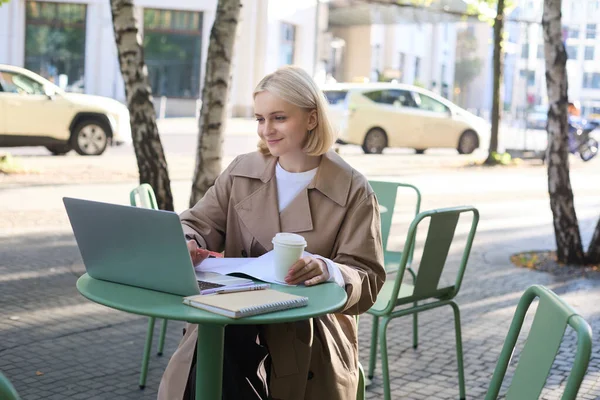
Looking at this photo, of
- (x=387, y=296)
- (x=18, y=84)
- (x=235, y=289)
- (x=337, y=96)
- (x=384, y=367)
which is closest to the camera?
(x=235, y=289)

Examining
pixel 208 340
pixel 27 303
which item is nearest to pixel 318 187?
pixel 208 340

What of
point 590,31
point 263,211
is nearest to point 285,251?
point 263,211

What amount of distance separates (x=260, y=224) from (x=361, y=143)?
19143 mm

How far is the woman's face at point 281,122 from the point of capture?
3.29 meters

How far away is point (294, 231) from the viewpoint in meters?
3.32

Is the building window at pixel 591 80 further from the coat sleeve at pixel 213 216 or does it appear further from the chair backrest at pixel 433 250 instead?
the coat sleeve at pixel 213 216

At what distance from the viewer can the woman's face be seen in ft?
10.8

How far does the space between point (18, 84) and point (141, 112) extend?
31.5 feet

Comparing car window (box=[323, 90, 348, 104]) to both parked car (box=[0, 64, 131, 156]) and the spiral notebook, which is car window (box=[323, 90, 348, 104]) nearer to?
parked car (box=[0, 64, 131, 156])

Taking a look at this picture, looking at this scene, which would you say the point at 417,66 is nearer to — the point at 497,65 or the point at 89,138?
the point at 497,65

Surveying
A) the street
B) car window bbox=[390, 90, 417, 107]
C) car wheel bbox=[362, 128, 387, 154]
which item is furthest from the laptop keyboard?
car window bbox=[390, 90, 417, 107]

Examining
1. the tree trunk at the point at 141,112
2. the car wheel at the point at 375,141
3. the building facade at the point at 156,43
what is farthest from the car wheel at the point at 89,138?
the building facade at the point at 156,43

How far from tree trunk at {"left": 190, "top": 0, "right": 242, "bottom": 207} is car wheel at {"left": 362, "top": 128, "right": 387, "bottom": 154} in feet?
48.6

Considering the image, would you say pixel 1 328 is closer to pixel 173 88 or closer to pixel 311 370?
pixel 311 370
